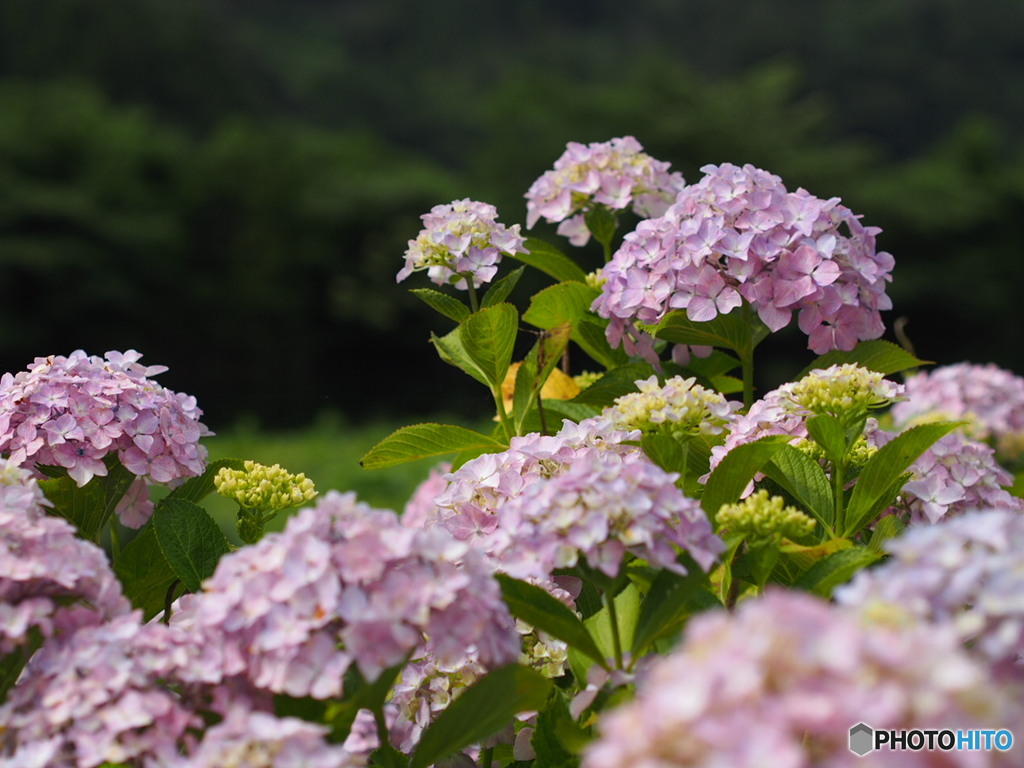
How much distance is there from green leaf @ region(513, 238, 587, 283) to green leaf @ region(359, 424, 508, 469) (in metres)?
0.28

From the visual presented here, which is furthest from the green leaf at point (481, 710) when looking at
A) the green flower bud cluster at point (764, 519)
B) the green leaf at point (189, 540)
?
the green leaf at point (189, 540)

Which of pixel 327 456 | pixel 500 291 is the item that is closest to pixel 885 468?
pixel 500 291

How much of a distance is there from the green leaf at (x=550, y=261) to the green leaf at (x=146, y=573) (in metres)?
0.59

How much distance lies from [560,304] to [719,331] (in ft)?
0.76

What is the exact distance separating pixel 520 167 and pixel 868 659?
80.5 ft

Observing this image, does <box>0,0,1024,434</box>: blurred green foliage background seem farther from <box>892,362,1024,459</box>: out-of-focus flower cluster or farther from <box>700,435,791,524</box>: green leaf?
<box>700,435,791,524</box>: green leaf

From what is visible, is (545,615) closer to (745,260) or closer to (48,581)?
(48,581)

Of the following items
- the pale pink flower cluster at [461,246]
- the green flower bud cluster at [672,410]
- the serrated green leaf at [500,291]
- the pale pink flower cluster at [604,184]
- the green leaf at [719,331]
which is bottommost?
the green flower bud cluster at [672,410]

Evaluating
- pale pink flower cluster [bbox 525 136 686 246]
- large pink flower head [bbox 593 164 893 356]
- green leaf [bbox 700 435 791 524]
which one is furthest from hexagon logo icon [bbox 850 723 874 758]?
pale pink flower cluster [bbox 525 136 686 246]

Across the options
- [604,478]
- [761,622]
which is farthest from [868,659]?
[604,478]

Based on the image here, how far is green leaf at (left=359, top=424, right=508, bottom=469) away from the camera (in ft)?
4.50

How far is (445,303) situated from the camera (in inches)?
56.2

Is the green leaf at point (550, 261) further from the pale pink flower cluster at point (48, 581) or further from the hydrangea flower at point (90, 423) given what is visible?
the pale pink flower cluster at point (48, 581)

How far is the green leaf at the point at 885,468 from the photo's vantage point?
3.84 ft
